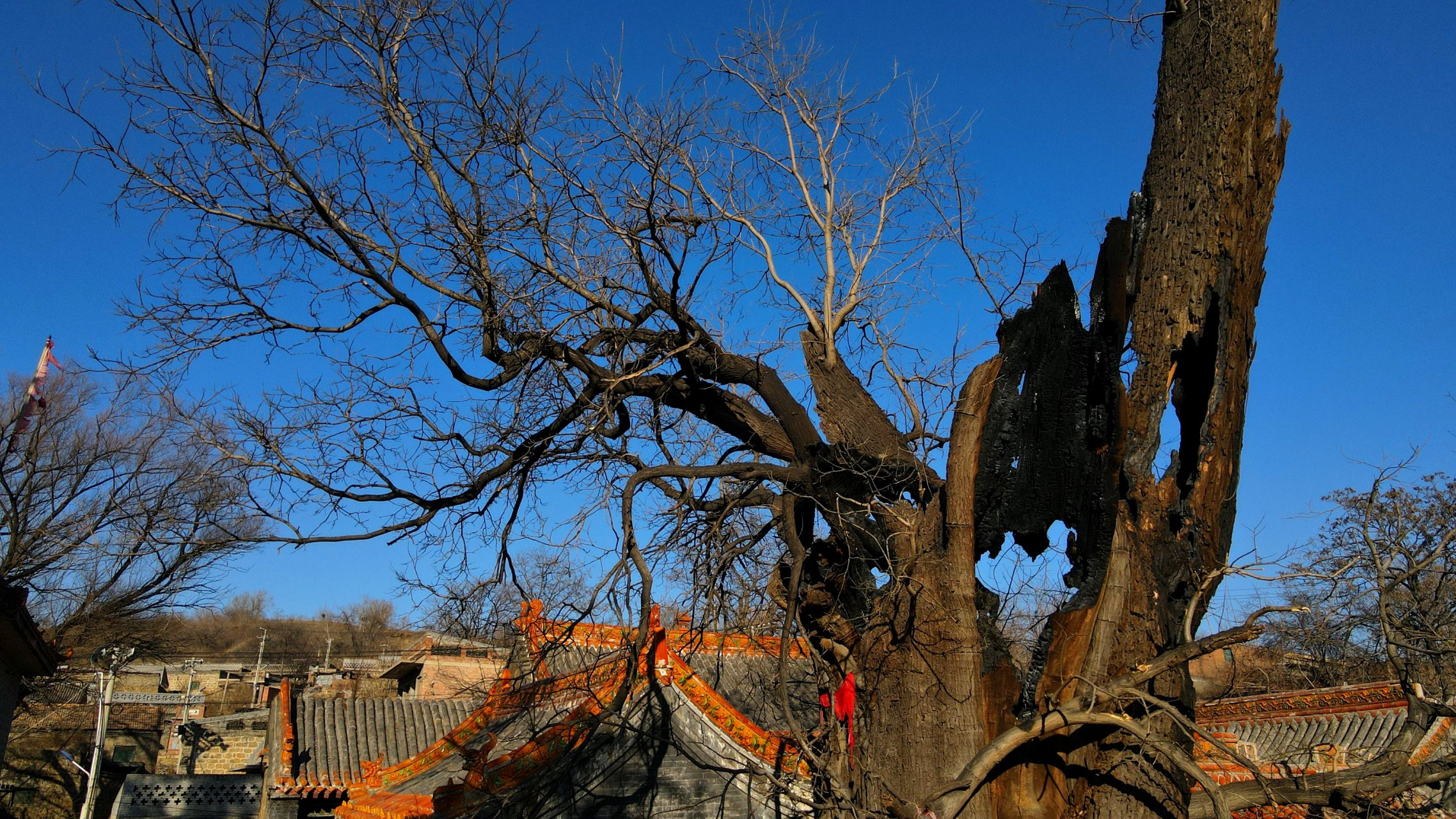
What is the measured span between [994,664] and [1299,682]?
61.2 feet

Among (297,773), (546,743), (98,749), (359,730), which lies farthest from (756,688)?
(98,749)

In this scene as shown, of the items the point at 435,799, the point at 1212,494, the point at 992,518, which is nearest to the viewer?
the point at 1212,494

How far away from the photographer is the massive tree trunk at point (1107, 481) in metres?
4.74

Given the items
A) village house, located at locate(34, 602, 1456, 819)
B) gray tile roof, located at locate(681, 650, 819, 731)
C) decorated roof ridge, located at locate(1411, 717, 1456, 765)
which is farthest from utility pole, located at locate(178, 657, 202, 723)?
decorated roof ridge, located at locate(1411, 717, 1456, 765)

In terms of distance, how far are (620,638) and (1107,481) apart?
575cm

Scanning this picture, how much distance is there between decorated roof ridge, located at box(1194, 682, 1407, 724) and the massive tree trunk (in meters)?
9.99

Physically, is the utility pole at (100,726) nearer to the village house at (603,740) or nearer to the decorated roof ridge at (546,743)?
the village house at (603,740)

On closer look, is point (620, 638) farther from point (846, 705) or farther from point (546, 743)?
point (846, 705)

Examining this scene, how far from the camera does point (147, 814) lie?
18453 millimetres

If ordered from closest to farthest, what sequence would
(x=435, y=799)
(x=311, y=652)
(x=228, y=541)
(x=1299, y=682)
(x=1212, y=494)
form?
1. (x=1212, y=494)
2. (x=228, y=541)
3. (x=435, y=799)
4. (x=1299, y=682)
5. (x=311, y=652)

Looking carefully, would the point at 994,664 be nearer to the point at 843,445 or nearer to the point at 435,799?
the point at 843,445

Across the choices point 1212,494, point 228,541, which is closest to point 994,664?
point 1212,494

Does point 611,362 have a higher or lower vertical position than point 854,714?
higher

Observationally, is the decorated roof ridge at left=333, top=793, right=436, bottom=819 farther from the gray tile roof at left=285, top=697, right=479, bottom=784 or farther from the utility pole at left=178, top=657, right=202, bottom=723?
the utility pole at left=178, top=657, right=202, bottom=723
